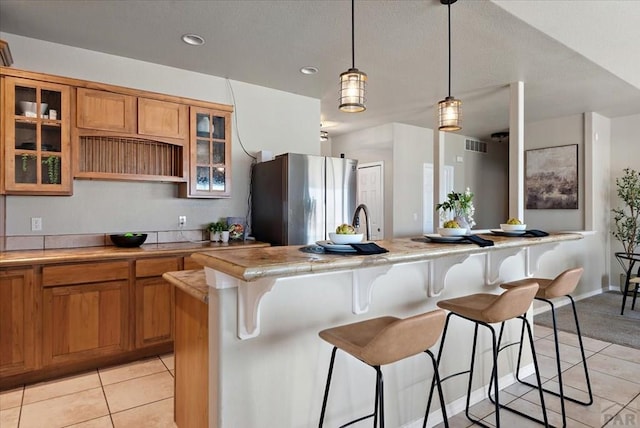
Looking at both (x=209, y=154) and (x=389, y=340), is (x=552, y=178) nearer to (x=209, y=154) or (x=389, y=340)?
(x=209, y=154)

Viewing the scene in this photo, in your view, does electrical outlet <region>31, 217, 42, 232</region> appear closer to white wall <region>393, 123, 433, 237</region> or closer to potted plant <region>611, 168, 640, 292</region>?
white wall <region>393, 123, 433, 237</region>

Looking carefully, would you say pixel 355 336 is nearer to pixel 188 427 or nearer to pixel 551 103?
pixel 188 427

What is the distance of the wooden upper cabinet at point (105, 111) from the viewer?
3.06 metres

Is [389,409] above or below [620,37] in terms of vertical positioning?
below

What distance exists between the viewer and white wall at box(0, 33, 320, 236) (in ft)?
10.3

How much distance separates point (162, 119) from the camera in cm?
343

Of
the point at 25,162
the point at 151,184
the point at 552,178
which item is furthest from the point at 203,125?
the point at 552,178

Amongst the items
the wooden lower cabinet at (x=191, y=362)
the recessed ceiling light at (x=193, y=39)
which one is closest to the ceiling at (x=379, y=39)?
the recessed ceiling light at (x=193, y=39)

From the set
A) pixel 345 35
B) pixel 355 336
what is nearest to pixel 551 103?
pixel 345 35

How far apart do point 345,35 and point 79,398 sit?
3.35 meters

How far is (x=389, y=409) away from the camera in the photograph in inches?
79.8

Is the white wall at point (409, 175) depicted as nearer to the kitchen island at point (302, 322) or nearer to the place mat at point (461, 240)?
the kitchen island at point (302, 322)

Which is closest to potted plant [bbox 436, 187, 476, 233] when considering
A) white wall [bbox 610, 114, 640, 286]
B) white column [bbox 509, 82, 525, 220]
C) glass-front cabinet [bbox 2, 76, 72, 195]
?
white column [bbox 509, 82, 525, 220]

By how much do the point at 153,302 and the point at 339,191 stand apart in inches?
84.7
